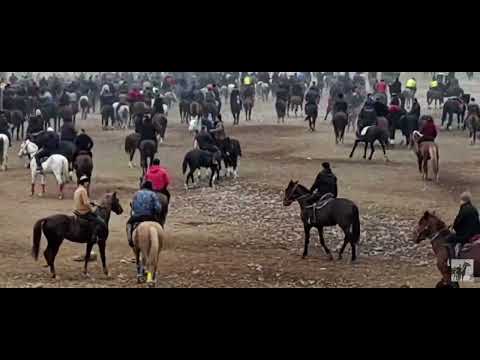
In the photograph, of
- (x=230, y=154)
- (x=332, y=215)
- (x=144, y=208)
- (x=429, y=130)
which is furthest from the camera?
(x=230, y=154)

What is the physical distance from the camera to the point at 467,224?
990 centimetres

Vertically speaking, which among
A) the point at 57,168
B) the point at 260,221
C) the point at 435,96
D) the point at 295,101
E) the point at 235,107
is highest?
the point at 435,96

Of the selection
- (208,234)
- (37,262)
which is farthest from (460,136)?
(37,262)

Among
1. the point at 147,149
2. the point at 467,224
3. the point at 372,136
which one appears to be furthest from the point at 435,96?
the point at 467,224

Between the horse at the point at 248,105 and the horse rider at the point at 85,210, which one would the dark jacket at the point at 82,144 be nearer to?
the horse rider at the point at 85,210

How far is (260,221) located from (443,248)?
4.72 metres

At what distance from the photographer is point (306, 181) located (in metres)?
17.6

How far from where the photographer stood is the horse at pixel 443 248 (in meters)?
9.90

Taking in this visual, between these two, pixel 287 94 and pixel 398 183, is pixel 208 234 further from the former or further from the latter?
pixel 287 94

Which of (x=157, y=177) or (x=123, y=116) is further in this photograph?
(x=123, y=116)

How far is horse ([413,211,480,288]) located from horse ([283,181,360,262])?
1561mm

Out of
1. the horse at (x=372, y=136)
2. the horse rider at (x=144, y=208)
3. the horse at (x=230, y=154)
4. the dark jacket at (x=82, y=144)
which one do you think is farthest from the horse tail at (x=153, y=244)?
the horse at (x=372, y=136)

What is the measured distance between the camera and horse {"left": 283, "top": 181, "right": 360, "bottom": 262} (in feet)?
38.0

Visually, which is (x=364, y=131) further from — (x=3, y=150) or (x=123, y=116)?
(x=123, y=116)
